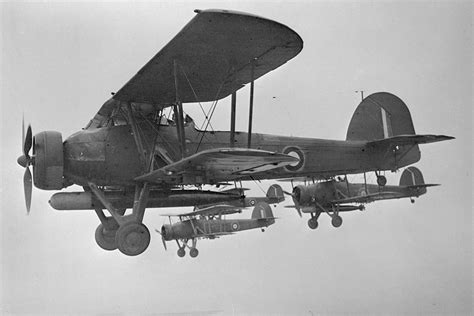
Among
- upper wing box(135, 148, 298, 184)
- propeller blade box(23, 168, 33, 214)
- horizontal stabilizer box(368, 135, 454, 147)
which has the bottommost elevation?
propeller blade box(23, 168, 33, 214)

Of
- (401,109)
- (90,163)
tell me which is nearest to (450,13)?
(401,109)

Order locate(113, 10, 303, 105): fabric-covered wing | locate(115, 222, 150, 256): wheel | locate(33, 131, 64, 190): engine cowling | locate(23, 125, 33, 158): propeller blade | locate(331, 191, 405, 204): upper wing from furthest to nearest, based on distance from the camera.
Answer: locate(331, 191, 405, 204): upper wing < locate(23, 125, 33, 158): propeller blade < locate(33, 131, 64, 190): engine cowling < locate(115, 222, 150, 256): wheel < locate(113, 10, 303, 105): fabric-covered wing

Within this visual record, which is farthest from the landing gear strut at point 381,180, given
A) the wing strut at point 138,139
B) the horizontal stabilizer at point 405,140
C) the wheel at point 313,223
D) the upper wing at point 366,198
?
the wheel at point 313,223

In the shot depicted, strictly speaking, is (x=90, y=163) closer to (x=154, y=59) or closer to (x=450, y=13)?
(x=154, y=59)

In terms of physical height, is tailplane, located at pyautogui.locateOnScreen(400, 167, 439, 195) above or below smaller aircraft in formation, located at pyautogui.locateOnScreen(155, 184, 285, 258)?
above

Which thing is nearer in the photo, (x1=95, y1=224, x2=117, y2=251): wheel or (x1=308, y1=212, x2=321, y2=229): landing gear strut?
(x1=95, y1=224, x2=117, y2=251): wheel

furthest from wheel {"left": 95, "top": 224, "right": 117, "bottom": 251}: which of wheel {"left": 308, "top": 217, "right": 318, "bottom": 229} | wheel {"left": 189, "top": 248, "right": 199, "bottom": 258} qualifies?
wheel {"left": 189, "top": 248, "right": 199, "bottom": 258}

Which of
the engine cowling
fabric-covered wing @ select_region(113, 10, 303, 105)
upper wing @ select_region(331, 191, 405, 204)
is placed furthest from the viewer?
upper wing @ select_region(331, 191, 405, 204)

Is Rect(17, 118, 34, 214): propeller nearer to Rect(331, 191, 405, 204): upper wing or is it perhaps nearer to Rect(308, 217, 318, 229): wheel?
Rect(308, 217, 318, 229): wheel
